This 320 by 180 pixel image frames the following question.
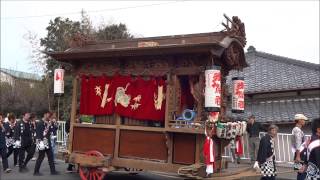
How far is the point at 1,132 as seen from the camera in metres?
12.6

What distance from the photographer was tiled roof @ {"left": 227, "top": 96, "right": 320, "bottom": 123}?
18.8 metres

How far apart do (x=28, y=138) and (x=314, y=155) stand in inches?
351

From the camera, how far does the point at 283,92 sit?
65.4 feet

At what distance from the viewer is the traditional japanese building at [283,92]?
19062 millimetres

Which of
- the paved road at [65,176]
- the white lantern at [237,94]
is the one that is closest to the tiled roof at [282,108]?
the paved road at [65,176]

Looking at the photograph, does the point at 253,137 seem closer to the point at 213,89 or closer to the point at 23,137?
the point at 213,89

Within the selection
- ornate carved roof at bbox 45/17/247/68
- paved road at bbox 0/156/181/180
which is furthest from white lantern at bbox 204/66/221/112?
paved road at bbox 0/156/181/180

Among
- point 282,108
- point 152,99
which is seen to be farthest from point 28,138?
point 282,108

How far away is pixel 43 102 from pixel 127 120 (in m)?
17.9

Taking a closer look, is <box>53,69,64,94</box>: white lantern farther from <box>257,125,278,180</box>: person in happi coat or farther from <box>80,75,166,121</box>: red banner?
<box>257,125,278,180</box>: person in happi coat

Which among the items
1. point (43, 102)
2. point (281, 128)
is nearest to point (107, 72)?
point (281, 128)

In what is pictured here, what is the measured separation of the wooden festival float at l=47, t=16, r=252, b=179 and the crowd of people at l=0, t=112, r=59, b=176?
82 centimetres

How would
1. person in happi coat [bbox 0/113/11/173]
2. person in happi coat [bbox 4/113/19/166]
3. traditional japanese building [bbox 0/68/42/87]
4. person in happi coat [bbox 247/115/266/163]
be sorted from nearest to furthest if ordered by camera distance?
person in happi coat [bbox 0/113/11/173]
person in happi coat [bbox 4/113/19/166]
person in happi coat [bbox 247/115/266/163]
traditional japanese building [bbox 0/68/42/87]

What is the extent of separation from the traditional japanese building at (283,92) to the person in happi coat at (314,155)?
11.1 m
